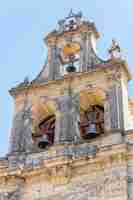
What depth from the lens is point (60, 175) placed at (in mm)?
17859

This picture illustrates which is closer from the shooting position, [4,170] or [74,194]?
[74,194]

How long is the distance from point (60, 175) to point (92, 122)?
275cm

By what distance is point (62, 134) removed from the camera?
19.2m

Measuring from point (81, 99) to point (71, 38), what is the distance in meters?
3.18

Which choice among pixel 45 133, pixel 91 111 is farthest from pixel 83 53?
pixel 45 133

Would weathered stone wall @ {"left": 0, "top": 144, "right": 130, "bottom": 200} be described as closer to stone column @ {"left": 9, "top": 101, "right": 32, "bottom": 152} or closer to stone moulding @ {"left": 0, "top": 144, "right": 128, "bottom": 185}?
stone moulding @ {"left": 0, "top": 144, "right": 128, "bottom": 185}

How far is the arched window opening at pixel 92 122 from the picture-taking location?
19.2 meters

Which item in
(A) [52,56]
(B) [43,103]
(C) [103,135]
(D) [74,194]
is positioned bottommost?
(D) [74,194]

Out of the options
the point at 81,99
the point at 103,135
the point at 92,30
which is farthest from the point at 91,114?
the point at 92,30

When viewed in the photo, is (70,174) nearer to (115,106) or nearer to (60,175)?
(60,175)

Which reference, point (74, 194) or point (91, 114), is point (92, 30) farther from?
point (74, 194)

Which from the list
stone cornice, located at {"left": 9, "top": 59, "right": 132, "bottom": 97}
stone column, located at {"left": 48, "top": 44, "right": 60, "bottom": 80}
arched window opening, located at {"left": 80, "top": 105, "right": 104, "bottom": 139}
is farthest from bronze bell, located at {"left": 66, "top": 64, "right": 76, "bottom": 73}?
arched window opening, located at {"left": 80, "top": 105, "right": 104, "bottom": 139}

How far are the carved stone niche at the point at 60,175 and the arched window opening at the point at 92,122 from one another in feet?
5.38

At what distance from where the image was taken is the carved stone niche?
700 inches
